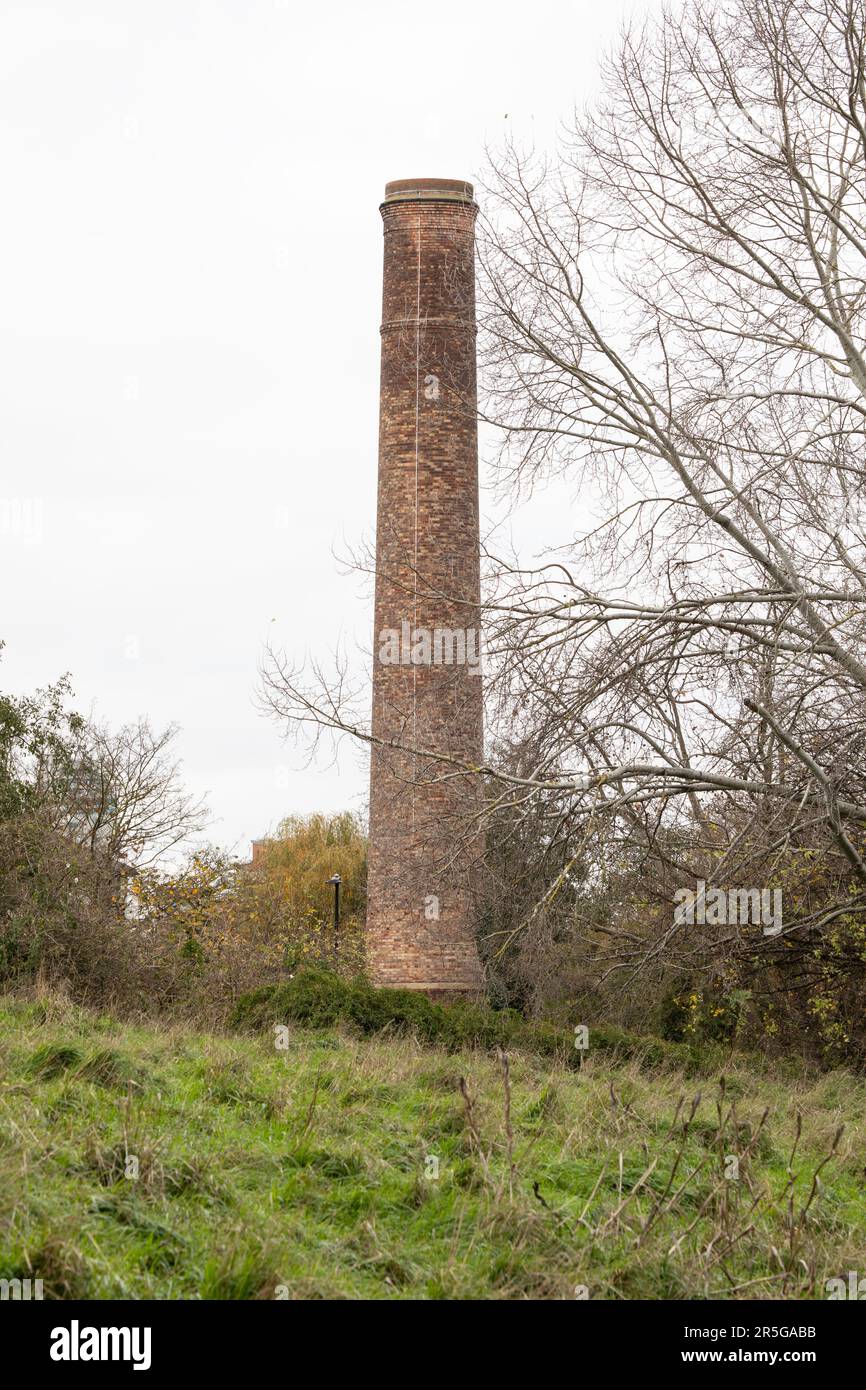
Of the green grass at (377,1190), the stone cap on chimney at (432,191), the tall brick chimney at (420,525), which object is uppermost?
the stone cap on chimney at (432,191)

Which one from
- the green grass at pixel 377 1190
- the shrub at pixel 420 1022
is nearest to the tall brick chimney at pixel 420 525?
the shrub at pixel 420 1022

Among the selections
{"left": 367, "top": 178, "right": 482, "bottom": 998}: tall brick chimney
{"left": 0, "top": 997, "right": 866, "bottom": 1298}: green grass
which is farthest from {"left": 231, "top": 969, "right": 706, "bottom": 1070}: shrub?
{"left": 367, "top": 178, "right": 482, "bottom": 998}: tall brick chimney

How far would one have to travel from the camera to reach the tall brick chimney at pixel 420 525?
26203 mm

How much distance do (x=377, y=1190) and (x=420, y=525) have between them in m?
20.2

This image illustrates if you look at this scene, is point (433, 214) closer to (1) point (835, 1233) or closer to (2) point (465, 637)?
(2) point (465, 637)

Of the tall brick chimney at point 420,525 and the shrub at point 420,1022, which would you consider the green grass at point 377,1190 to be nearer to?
the shrub at point 420,1022

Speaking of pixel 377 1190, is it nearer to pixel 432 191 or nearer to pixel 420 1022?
pixel 420 1022

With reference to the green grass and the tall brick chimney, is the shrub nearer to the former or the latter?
the green grass

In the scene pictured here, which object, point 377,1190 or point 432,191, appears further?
point 432,191

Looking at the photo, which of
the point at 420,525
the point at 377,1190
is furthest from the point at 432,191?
the point at 377,1190

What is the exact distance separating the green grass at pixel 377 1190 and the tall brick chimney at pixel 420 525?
593 inches

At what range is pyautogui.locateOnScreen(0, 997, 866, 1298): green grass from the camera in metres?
6.11

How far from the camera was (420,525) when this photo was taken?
27078 mm

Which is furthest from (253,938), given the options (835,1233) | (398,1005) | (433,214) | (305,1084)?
(835,1233)
